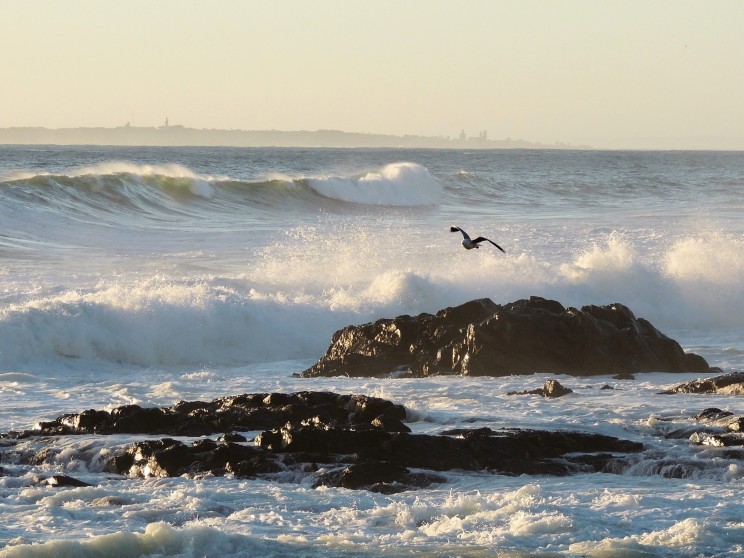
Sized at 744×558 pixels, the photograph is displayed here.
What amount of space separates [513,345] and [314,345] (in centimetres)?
536

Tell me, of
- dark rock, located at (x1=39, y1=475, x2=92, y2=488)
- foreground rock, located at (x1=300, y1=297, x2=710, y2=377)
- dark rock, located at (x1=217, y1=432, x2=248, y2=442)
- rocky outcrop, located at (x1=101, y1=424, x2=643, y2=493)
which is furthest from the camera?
foreground rock, located at (x1=300, y1=297, x2=710, y2=377)

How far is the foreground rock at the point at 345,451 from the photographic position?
10.8 m

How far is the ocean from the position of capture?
9.35 metres

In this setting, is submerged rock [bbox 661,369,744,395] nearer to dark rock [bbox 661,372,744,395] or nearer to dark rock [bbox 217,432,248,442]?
dark rock [bbox 661,372,744,395]

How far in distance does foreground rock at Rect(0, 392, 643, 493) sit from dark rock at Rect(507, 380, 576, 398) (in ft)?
8.04

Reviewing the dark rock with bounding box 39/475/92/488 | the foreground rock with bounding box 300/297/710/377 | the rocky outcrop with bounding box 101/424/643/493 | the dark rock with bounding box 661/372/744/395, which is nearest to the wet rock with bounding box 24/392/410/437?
the rocky outcrop with bounding box 101/424/643/493

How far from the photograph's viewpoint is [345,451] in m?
11.3

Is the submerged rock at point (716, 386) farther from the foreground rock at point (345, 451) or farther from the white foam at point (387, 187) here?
the white foam at point (387, 187)

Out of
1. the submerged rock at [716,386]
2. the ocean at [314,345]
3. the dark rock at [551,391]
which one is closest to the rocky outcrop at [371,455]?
the ocean at [314,345]

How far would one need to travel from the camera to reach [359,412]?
12461mm

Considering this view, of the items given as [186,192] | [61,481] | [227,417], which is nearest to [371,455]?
[227,417]

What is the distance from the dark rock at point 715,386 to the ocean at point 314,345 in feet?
0.96

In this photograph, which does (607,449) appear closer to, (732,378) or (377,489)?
(377,489)

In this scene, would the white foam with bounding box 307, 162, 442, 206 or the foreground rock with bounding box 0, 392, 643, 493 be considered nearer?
the foreground rock with bounding box 0, 392, 643, 493
